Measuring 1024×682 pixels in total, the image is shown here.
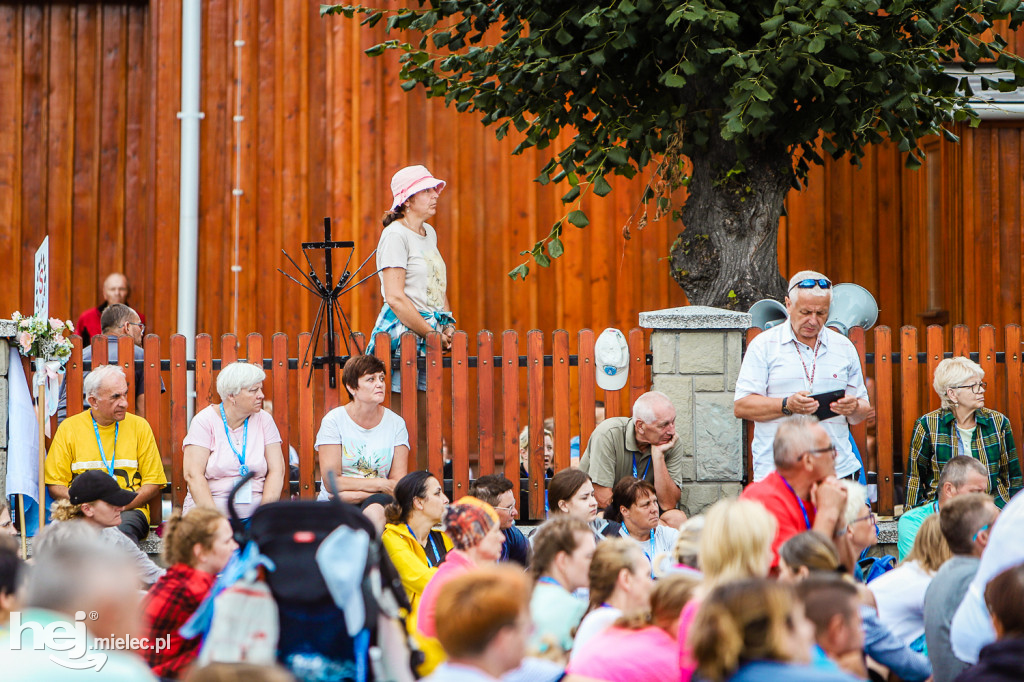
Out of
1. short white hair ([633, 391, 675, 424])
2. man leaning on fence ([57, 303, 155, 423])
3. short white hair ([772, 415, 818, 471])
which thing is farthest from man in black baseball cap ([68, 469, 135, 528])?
short white hair ([772, 415, 818, 471])

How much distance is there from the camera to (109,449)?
23.0 ft

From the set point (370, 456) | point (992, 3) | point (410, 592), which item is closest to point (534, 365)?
point (370, 456)

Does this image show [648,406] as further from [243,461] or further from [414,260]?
[243,461]

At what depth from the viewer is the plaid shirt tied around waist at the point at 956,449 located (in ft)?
23.4

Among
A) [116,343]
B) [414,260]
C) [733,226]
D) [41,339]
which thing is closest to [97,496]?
[41,339]

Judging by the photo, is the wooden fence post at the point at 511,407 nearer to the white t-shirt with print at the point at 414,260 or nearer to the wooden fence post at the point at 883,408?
the white t-shirt with print at the point at 414,260

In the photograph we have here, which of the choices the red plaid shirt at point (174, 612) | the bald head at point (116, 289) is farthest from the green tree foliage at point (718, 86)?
the bald head at point (116, 289)

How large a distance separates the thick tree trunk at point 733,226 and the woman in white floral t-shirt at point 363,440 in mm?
2410

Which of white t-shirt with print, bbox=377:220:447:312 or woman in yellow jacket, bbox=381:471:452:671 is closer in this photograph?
woman in yellow jacket, bbox=381:471:452:671

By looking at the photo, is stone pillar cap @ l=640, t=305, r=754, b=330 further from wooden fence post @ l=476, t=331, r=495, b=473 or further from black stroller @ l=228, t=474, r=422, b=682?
black stroller @ l=228, t=474, r=422, b=682

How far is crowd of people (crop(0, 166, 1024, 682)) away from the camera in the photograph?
10.7 feet

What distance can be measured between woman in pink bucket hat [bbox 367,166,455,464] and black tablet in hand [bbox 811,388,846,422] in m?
2.40

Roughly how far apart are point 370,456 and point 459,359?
0.91 metres

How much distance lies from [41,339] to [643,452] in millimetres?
3825
